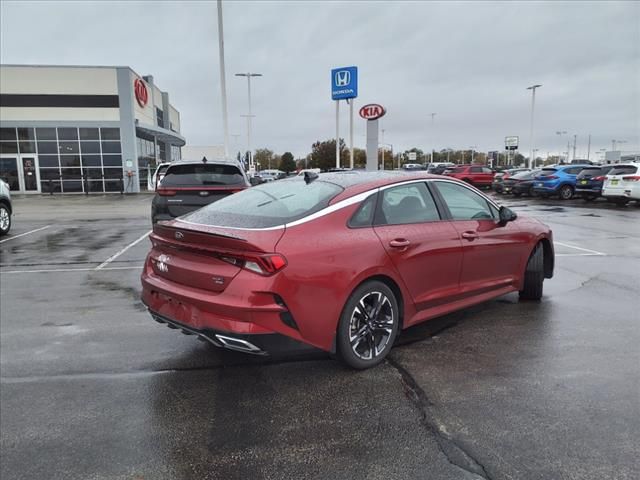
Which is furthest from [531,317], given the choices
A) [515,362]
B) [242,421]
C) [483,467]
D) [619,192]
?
[619,192]

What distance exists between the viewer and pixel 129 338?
4.82m

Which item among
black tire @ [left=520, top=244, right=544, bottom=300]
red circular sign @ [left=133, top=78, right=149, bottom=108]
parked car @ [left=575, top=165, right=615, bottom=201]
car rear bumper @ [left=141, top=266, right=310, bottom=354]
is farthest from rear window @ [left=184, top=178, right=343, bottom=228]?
red circular sign @ [left=133, top=78, right=149, bottom=108]

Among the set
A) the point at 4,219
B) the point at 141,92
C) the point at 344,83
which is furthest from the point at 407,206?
the point at 141,92

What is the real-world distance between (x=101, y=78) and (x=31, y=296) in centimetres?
2925

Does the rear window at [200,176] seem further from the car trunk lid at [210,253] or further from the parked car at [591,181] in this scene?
the parked car at [591,181]

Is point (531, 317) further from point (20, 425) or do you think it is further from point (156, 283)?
point (20, 425)

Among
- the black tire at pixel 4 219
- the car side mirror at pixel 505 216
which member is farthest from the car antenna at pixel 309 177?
the black tire at pixel 4 219

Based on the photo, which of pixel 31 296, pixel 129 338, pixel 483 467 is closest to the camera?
pixel 483 467

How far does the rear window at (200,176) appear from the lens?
9.00 metres

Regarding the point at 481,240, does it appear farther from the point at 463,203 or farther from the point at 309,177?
the point at 309,177

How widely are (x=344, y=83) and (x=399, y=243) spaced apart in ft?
53.3

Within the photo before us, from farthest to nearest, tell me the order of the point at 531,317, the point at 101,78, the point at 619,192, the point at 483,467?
the point at 101,78
the point at 619,192
the point at 531,317
the point at 483,467

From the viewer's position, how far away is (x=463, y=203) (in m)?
4.97

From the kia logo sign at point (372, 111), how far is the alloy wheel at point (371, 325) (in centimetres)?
1247
